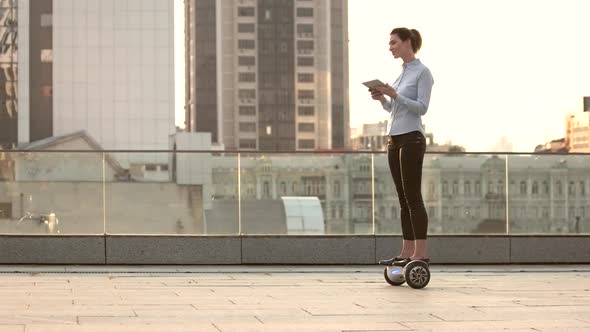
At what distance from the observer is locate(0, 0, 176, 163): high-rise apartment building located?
297 ft

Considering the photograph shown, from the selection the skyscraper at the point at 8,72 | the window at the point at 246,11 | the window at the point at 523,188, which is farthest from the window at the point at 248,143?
the window at the point at 523,188

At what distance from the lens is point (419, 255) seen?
6801 millimetres

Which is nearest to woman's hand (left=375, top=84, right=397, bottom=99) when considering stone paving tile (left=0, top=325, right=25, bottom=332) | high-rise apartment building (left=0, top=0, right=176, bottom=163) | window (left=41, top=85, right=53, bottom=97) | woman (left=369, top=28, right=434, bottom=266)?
woman (left=369, top=28, right=434, bottom=266)

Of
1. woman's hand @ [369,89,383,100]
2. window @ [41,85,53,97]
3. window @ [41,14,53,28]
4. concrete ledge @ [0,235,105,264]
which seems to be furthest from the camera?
window @ [41,14,53,28]

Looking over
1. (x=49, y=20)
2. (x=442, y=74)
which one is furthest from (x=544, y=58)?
(x=49, y=20)

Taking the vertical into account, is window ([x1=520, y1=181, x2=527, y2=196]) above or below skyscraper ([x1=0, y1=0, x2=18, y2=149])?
below

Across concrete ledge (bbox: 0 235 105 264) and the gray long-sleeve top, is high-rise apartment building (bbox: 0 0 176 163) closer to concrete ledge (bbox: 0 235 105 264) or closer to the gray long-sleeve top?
concrete ledge (bbox: 0 235 105 264)

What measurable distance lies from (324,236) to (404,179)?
2839mm

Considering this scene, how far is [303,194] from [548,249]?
7.13 ft

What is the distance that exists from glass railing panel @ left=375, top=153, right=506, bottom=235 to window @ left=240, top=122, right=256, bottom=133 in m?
148

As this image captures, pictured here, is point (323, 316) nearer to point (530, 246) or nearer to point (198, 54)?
point (530, 246)

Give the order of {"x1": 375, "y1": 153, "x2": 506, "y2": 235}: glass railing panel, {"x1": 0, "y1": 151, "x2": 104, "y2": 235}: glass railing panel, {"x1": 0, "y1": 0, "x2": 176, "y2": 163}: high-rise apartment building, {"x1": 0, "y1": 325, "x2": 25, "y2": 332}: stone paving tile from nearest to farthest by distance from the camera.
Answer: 1. {"x1": 0, "y1": 325, "x2": 25, "y2": 332}: stone paving tile
2. {"x1": 0, "y1": 151, "x2": 104, "y2": 235}: glass railing panel
3. {"x1": 375, "y1": 153, "x2": 506, "y2": 235}: glass railing panel
4. {"x1": 0, "y1": 0, "x2": 176, "y2": 163}: high-rise apartment building

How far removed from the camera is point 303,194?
9.84 m

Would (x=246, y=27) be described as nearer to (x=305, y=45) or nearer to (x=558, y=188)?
(x=305, y=45)
